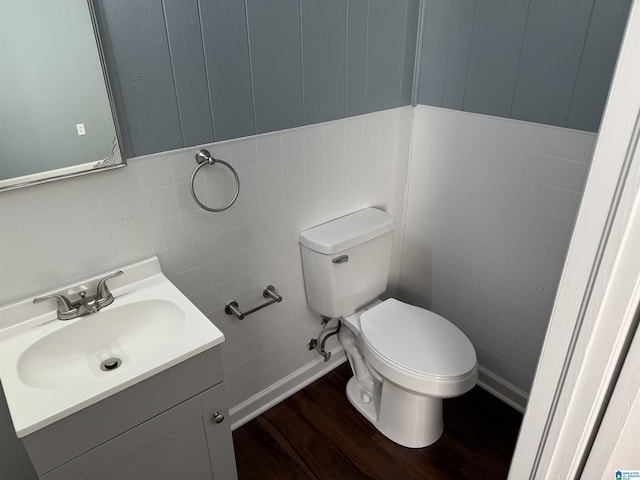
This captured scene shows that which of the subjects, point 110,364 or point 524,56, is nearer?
point 110,364

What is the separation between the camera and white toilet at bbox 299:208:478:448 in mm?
1649

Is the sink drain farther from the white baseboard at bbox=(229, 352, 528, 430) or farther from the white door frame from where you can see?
the white door frame

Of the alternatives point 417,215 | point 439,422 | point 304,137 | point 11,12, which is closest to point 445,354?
point 439,422

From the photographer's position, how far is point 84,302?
130 cm

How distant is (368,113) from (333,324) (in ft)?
3.15

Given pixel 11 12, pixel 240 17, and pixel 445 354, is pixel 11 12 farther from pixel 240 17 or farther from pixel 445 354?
pixel 445 354

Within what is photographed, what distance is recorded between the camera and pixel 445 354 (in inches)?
66.5

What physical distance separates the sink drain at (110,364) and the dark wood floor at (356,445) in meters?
0.80

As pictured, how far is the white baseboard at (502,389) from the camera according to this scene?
200 centimetres

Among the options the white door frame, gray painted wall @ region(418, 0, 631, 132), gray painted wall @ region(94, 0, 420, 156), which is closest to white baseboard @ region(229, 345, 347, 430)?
gray painted wall @ region(94, 0, 420, 156)

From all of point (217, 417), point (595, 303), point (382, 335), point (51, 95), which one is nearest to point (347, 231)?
point (382, 335)

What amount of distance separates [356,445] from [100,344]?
1.11 m

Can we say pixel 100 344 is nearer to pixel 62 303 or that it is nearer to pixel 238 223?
pixel 62 303

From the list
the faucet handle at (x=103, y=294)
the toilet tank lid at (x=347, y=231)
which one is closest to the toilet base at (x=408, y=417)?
the toilet tank lid at (x=347, y=231)
